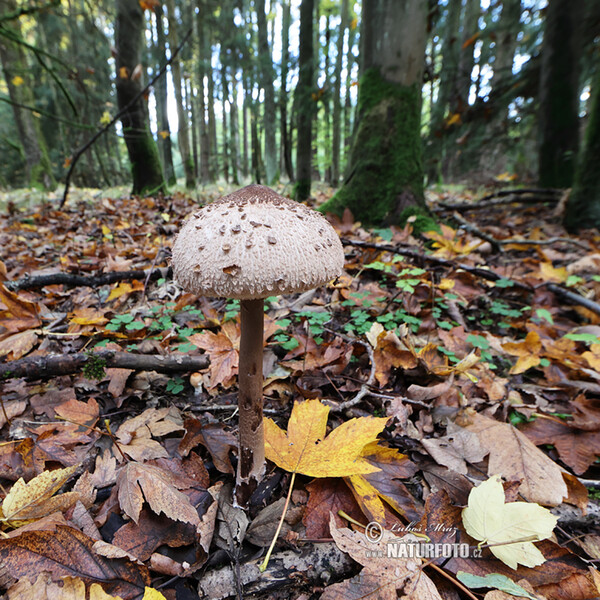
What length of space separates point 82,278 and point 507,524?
3303mm

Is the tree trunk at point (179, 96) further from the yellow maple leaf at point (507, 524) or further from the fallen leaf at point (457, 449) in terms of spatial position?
the yellow maple leaf at point (507, 524)

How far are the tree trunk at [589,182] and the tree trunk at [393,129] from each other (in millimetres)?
2263

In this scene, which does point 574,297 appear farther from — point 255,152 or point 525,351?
point 255,152

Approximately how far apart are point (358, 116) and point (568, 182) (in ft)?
15.1

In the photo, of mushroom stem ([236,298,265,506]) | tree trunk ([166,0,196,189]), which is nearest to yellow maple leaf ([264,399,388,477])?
mushroom stem ([236,298,265,506])

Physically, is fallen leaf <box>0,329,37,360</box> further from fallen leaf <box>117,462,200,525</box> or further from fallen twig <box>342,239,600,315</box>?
fallen twig <box>342,239,600,315</box>

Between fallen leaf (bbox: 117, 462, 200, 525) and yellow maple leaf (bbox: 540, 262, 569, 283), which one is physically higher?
yellow maple leaf (bbox: 540, 262, 569, 283)

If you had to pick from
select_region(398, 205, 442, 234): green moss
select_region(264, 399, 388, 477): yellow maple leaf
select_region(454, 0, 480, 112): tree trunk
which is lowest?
select_region(264, 399, 388, 477): yellow maple leaf

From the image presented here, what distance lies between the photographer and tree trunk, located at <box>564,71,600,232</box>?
4613 millimetres

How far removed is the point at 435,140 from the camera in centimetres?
776

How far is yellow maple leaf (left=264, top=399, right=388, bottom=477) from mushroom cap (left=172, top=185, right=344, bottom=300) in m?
0.68

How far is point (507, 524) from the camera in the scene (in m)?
1.28

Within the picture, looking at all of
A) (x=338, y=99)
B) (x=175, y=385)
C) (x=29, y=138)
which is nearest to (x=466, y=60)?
(x=338, y=99)

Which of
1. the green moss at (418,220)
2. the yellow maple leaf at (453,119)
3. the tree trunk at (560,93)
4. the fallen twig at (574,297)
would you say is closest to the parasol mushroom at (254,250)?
the fallen twig at (574,297)
